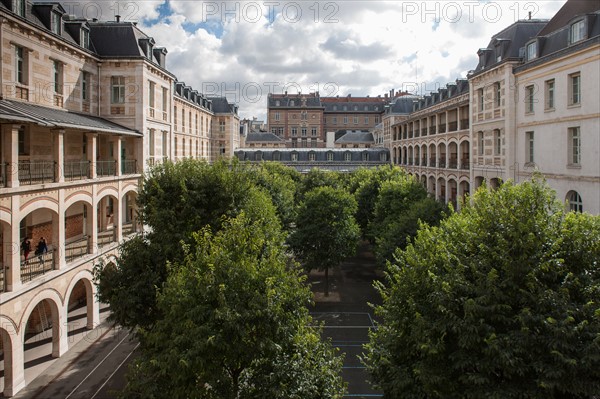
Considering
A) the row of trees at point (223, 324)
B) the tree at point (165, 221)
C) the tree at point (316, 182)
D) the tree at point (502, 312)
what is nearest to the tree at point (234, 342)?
the row of trees at point (223, 324)

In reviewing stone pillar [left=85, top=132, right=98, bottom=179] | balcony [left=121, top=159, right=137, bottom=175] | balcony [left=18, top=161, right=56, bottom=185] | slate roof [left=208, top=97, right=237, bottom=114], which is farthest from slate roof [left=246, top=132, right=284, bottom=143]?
balcony [left=18, top=161, right=56, bottom=185]

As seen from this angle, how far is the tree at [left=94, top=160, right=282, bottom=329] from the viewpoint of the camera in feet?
58.1

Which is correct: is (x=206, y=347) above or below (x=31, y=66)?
below

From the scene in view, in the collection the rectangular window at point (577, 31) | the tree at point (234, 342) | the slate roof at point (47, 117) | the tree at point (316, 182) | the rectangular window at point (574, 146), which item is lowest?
the tree at point (234, 342)

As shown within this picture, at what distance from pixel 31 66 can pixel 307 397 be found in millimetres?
21279

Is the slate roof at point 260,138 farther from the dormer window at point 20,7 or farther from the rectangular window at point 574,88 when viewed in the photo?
the rectangular window at point 574,88

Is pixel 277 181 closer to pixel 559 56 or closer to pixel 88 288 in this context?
pixel 88 288

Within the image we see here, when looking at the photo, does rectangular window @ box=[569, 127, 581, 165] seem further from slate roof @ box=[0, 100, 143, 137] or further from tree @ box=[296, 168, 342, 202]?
slate roof @ box=[0, 100, 143, 137]

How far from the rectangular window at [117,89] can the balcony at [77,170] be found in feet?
21.4

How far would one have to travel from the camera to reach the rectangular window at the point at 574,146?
2489 centimetres

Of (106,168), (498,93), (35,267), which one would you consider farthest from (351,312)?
(498,93)

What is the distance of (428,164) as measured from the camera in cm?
5172

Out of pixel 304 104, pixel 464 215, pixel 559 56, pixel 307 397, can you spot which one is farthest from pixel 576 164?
pixel 304 104

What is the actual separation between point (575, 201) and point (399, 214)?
11.6m
